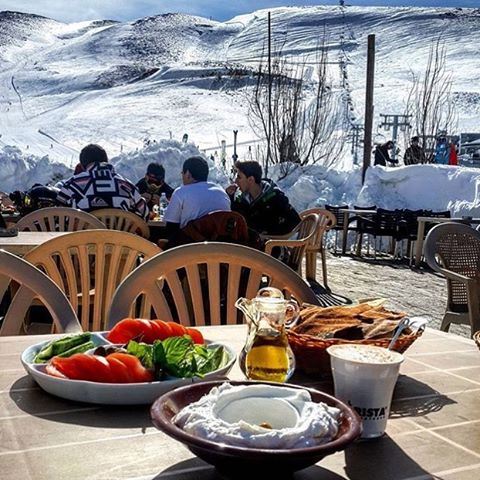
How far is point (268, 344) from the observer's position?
1355 mm

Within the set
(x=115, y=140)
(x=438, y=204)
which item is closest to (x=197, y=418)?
(x=438, y=204)

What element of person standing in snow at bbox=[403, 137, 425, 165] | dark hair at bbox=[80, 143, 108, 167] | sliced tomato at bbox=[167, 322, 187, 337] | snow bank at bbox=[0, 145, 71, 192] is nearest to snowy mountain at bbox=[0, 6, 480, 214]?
snow bank at bbox=[0, 145, 71, 192]

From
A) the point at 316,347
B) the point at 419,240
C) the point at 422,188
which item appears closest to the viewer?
the point at 316,347

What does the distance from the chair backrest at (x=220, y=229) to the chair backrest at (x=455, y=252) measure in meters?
1.17

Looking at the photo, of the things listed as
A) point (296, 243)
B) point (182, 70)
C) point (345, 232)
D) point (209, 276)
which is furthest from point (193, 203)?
point (182, 70)

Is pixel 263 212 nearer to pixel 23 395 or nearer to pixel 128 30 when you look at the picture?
pixel 23 395

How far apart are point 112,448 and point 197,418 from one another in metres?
0.21

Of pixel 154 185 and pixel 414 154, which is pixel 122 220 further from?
pixel 414 154

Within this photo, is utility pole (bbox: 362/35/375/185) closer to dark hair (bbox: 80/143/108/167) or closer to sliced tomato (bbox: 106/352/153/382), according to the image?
dark hair (bbox: 80/143/108/167)

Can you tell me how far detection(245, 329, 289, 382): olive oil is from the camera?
53.4 inches

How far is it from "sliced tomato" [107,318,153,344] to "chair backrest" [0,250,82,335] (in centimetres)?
60

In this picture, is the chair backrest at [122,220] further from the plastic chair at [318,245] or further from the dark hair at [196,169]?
the plastic chair at [318,245]

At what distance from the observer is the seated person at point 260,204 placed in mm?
6621

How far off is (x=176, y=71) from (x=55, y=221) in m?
70.7
